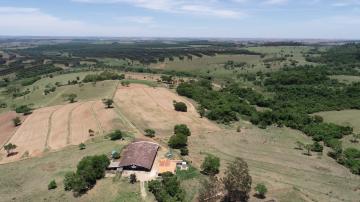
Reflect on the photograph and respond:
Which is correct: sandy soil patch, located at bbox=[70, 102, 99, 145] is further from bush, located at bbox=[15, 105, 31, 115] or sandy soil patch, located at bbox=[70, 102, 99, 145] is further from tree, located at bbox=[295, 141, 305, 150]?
tree, located at bbox=[295, 141, 305, 150]

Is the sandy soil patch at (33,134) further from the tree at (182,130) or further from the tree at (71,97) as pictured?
the tree at (182,130)

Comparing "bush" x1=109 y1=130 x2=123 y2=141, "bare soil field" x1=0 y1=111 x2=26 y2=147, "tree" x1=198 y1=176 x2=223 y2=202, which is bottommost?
"bare soil field" x1=0 y1=111 x2=26 y2=147

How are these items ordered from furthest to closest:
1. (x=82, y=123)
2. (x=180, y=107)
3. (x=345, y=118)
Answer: (x=345, y=118)
(x=180, y=107)
(x=82, y=123)

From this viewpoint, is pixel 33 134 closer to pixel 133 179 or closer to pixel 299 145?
pixel 133 179

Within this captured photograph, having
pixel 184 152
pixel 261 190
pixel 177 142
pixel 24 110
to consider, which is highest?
pixel 177 142

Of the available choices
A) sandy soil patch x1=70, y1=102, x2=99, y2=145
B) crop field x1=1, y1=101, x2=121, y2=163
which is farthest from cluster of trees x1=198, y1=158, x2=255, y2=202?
crop field x1=1, y1=101, x2=121, y2=163

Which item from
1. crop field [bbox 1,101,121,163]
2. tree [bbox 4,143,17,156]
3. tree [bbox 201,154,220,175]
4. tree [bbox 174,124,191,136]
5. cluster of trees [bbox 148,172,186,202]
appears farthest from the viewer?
tree [bbox 174,124,191,136]

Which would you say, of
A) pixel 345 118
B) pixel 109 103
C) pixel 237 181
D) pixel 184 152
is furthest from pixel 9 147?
pixel 345 118

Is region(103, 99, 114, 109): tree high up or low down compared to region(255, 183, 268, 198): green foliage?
up

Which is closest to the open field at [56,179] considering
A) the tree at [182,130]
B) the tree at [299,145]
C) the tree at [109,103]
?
the tree at [182,130]
